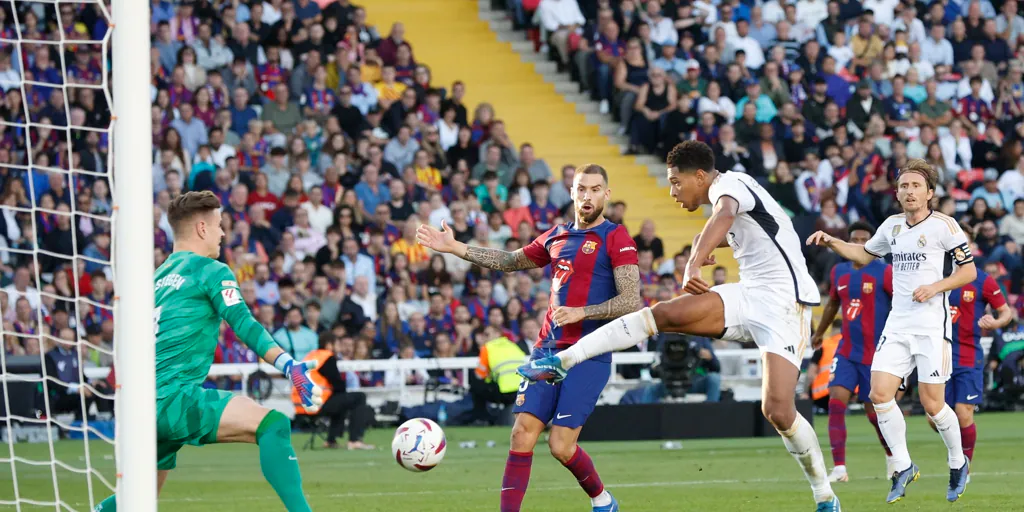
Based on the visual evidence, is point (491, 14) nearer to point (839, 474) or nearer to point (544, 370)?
point (839, 474)

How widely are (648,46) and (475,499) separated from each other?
13723mm

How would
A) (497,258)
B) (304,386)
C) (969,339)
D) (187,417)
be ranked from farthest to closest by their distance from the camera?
(969,339) < (497,258) < (187,417) < (304,386)

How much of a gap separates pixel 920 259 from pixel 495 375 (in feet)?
27.1

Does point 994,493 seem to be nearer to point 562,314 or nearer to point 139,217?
point 562,314

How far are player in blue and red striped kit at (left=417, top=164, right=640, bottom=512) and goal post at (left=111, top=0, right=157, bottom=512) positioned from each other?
8.65ft

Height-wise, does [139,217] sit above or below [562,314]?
above

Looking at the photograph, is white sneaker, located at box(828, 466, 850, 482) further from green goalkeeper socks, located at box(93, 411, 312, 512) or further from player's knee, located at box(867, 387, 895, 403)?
green goalkeeper socks, located at box(93, 411, 312, 512)

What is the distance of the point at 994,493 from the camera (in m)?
10.2

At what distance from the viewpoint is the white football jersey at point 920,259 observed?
966 cm

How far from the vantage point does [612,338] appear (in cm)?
778

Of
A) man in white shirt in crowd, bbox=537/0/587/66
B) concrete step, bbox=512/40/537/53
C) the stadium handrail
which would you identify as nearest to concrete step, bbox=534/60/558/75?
concrete step, bbox=512/40/537/53

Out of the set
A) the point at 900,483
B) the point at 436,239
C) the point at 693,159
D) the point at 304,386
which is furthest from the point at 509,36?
the point at 304,386

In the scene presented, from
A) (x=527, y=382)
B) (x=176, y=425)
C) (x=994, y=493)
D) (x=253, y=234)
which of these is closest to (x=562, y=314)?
(x=527, y=382)

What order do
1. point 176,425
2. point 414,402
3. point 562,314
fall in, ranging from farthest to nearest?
point 414,402, point 562,314, point 176,425
